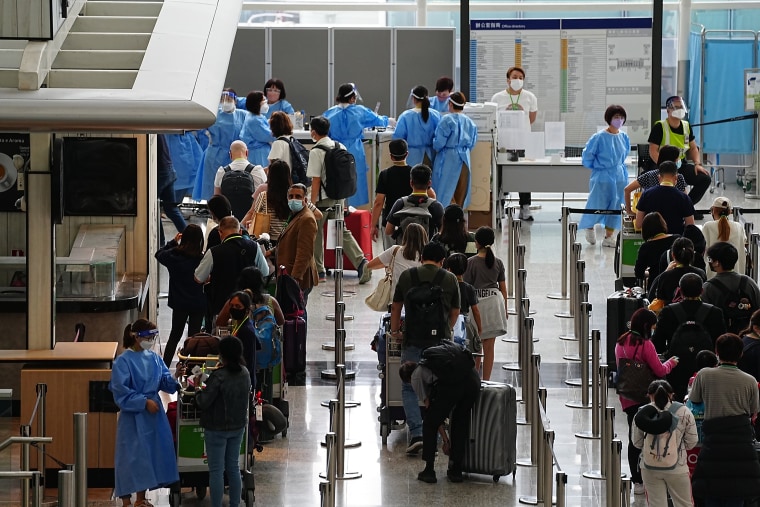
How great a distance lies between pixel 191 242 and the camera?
1124cm

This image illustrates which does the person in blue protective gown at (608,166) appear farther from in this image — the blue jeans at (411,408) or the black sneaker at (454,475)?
the black sneaker at (454,475)

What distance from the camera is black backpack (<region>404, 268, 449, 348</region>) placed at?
9680mm

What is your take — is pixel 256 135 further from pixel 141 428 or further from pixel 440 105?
pixel 141 428

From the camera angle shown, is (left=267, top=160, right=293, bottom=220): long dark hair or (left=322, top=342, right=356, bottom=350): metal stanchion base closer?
(left=267, top=160, right=293, bottom=220): long dark hair

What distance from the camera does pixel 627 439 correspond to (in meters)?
10.4

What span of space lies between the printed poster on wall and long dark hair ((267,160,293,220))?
189cm

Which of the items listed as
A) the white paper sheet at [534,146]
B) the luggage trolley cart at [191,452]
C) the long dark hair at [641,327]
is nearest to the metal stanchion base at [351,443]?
the luggage trolley cart at [191,452]

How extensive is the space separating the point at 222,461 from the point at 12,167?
381cm

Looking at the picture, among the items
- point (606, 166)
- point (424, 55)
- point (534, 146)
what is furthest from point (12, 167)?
point (424, 55)

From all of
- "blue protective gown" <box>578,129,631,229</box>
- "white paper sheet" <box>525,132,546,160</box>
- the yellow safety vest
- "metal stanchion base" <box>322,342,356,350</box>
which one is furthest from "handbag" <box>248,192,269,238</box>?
"white paper sheet" <box>525,132,546,160</box>

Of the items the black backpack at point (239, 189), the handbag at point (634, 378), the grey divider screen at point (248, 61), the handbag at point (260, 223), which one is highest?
the grey divider screen at point (248, 61)

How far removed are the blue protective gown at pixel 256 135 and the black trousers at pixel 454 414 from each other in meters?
7.64

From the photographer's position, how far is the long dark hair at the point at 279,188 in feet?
39.0

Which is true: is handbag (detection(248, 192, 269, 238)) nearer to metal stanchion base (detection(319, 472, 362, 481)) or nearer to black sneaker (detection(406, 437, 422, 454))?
black sneaker (detection(406, 437, 422, 454))
